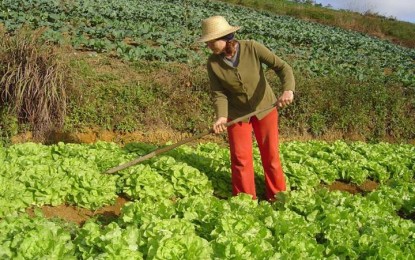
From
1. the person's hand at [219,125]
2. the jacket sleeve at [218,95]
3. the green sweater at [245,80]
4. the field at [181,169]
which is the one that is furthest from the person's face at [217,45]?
the field at [181,169]

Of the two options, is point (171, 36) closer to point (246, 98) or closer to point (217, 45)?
point (246, 98)

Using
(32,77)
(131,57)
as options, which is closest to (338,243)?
(32,77)

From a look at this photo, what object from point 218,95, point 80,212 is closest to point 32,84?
point 80,212

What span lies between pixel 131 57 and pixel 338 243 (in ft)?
30.4

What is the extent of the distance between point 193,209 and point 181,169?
1.75 m

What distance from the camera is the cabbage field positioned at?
13.8ft

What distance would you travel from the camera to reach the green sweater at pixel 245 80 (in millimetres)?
6031

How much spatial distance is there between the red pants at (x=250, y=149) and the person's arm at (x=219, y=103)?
23cm

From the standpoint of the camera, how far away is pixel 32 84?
358 inches

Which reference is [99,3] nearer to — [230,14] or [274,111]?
[230,14]

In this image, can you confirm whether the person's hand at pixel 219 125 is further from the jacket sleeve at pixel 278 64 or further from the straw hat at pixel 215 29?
the straw hat at pixel 215 29

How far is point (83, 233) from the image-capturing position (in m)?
4.52

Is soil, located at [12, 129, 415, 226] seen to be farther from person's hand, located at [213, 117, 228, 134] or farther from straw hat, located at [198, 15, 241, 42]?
straw hat, located at [198, 15, 241, 42]

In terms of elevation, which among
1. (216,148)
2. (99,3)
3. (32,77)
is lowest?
(216,148)
